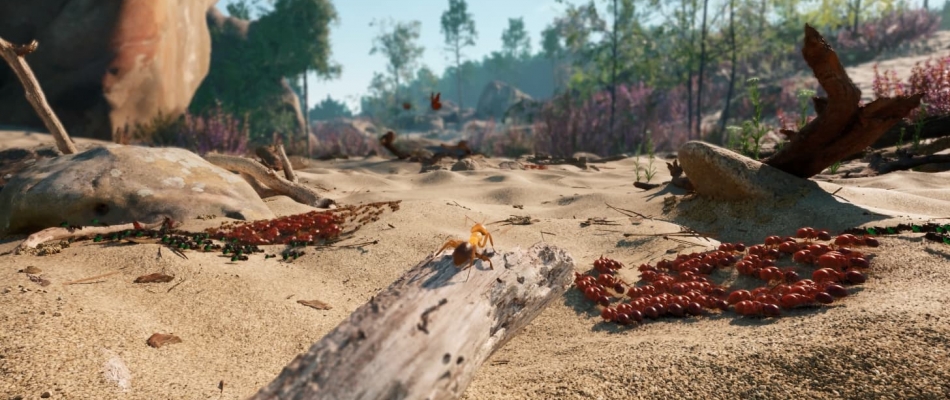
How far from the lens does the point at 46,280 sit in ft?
9.73

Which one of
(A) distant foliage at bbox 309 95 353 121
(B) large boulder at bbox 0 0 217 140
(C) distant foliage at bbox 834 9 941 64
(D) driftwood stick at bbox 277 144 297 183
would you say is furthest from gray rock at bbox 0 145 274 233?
(A) distant foliage at bbox 309 95 353 121

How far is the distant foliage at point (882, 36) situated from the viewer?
2355cm

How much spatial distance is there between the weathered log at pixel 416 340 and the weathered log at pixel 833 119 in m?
3.29

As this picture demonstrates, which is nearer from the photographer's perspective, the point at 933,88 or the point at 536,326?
the point at 536,326

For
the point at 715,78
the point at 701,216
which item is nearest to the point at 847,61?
the point at 715,78

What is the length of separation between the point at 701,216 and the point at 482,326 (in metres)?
3.33

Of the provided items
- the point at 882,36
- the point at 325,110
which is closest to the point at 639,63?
the point at 882,36

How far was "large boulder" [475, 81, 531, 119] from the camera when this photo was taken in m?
51.2

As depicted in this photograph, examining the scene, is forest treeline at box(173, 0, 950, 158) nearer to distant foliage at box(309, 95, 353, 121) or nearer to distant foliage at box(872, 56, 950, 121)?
distant foliage at box(872, 56, 950, 121)

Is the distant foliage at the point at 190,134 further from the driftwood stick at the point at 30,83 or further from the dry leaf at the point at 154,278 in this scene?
the dry leaf at the point at 154,278

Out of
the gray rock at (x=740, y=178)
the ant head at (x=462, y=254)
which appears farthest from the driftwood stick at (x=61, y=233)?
the gray rock at (x=740, y=178)

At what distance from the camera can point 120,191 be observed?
4641 mm

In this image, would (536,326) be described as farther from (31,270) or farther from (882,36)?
(882,36)

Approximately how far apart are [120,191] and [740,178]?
4.76m
